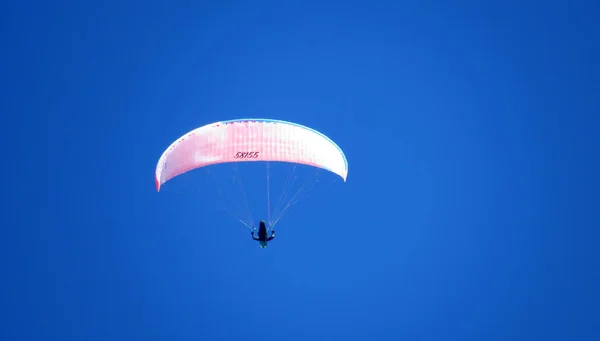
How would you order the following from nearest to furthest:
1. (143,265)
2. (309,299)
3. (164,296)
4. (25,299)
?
(25,299) < (164,296) < (143,265) < (309,299)

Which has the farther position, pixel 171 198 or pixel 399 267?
pixel 171 198

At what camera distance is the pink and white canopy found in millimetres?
20594

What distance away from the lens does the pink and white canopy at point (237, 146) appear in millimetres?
20594

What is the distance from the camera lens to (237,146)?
67.9 feet

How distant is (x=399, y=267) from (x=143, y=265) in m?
17.3

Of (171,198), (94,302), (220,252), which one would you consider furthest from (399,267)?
(94,302)

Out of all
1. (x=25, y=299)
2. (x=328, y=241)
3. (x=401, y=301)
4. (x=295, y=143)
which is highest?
(x=328, y=241)

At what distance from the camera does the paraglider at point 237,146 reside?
20594 millimetres

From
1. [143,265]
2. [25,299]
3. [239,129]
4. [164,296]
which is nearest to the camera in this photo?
[239,129]

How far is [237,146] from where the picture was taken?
2069 cm

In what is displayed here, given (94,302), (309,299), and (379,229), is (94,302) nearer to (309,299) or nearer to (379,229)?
(309,299)

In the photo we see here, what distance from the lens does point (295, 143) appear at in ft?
68.4

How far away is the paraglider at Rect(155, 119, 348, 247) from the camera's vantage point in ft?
67.6

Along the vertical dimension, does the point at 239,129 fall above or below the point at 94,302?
below
